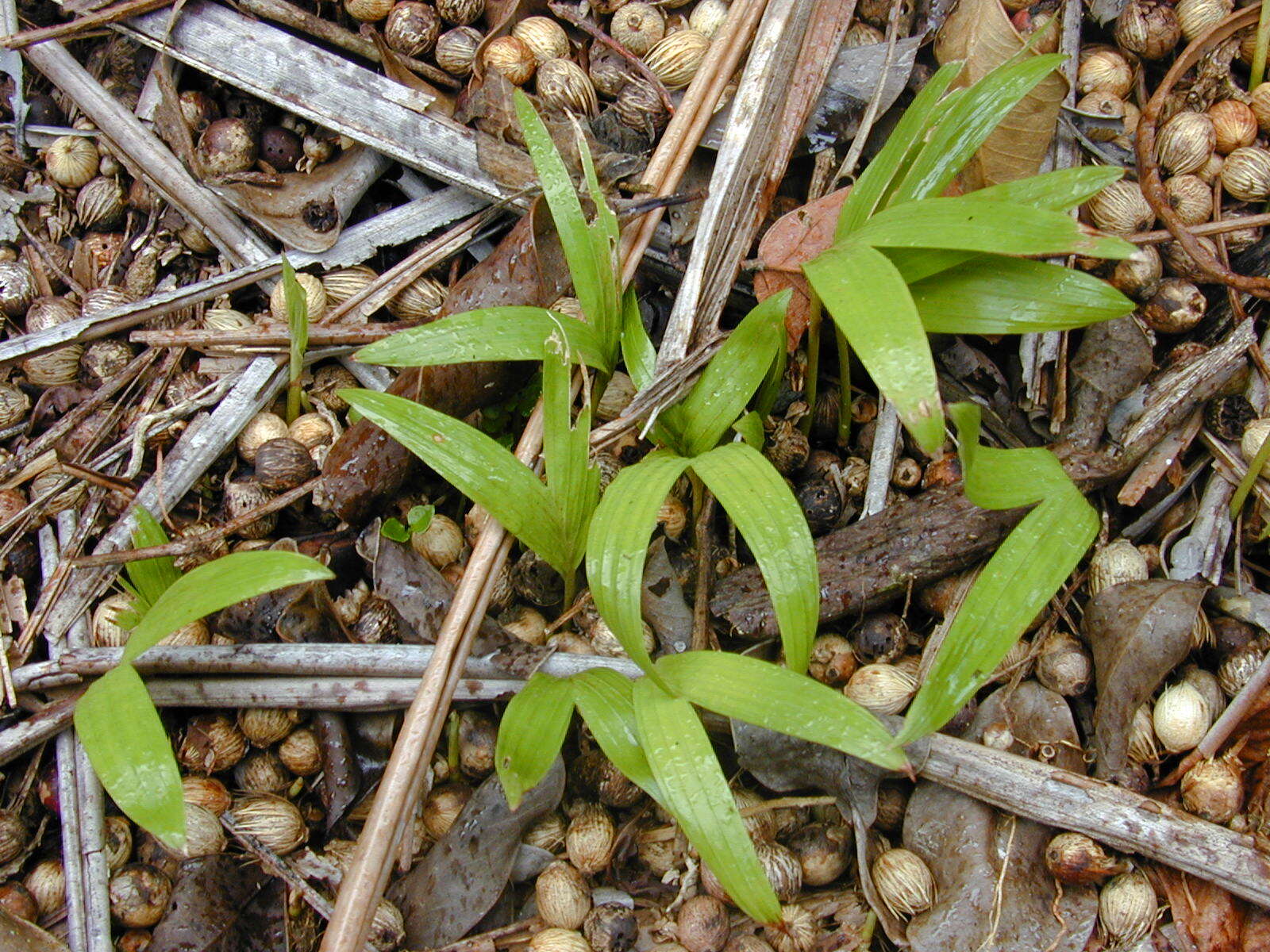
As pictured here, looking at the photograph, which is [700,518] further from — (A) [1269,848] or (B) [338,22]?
(B) [338,22]

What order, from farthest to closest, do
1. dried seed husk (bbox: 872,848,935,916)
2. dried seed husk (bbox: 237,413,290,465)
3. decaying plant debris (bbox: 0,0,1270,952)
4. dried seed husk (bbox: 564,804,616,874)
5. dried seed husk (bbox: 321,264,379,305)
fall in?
1. dried seed husk (bbox: 321,264,379,305)
2. dried seed husk (bbox: 237,413,290,465)
3. dried seed husk (bbox: 564,804,616,874)
4. dried seed husk (bbox: 872,848,935,916)
5. decaying plant debris (bbox: 0,0,1270,952)

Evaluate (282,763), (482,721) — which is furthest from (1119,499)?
(282,763)

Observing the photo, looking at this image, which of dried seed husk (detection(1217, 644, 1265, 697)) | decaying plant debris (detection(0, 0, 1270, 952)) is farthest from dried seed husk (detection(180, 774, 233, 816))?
dried seed husk (detection(1217, 644, 1265, 697))

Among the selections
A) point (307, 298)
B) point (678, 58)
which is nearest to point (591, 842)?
point (307, 298)

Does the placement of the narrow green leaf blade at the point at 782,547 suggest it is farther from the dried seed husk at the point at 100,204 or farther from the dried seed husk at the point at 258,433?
the dried seed husk at the point at 100,204

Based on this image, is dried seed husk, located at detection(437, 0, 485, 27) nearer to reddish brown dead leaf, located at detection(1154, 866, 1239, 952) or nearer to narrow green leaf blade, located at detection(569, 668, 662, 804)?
narrow green leaf blade, located at detection(569, 668, 662, 804)

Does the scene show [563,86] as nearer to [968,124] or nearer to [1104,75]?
[968,124]
